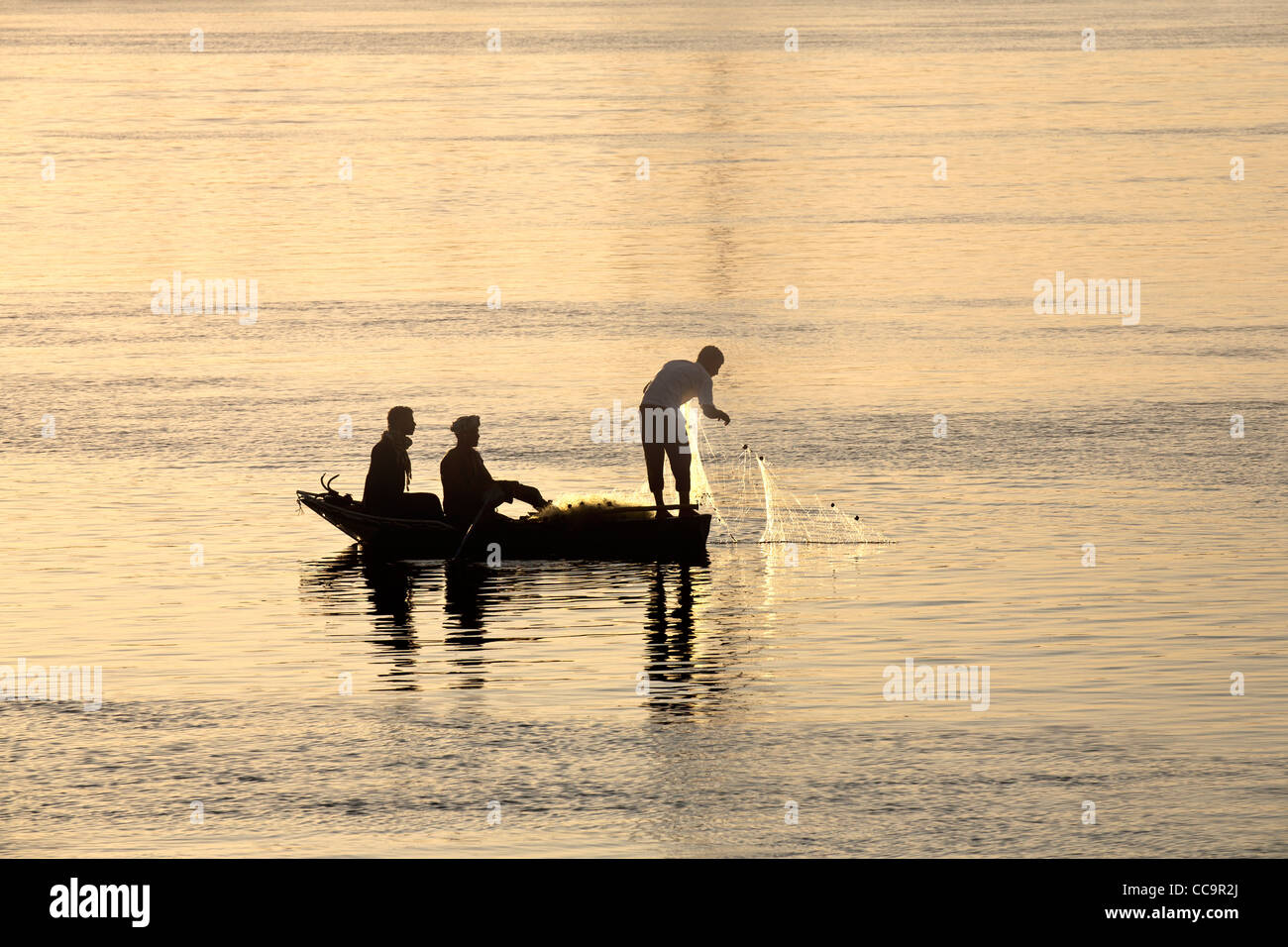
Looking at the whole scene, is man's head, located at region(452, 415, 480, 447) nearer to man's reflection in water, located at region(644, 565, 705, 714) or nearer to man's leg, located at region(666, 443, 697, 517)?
man's leg, located at region(666, 443, 697, 517)

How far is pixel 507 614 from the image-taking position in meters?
19.5

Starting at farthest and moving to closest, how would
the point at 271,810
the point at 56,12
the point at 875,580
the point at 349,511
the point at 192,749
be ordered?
the point at 56,12 → the point at 349,511 → the point at 875,580 → the point at 192,749 → the point at 271,810

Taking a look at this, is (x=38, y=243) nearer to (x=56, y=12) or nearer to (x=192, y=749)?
(x=192, y=749)

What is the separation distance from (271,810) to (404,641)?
15.7ft

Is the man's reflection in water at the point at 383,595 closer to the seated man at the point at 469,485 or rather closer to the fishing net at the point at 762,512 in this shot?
the seated man at the point at 469,485

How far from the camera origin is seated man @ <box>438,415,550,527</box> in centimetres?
2156

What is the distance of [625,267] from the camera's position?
45.5 metres

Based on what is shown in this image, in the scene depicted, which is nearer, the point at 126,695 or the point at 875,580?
the point at 126,695

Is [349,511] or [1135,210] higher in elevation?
[1135,210]

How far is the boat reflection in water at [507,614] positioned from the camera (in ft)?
56.0

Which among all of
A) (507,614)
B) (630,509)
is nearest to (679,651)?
(507,614)

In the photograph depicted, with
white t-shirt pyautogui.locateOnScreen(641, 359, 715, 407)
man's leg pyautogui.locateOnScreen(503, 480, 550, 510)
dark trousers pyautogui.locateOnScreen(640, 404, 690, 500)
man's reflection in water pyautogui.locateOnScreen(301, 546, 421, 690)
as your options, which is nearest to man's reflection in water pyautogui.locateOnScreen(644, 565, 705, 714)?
dark trousers pyautogui.locateOnScreen(640, 404, 690, 500)

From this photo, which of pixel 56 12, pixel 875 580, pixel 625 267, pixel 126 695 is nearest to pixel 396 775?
pixel 126 695

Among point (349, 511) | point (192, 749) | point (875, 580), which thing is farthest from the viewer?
point (349, 511)
